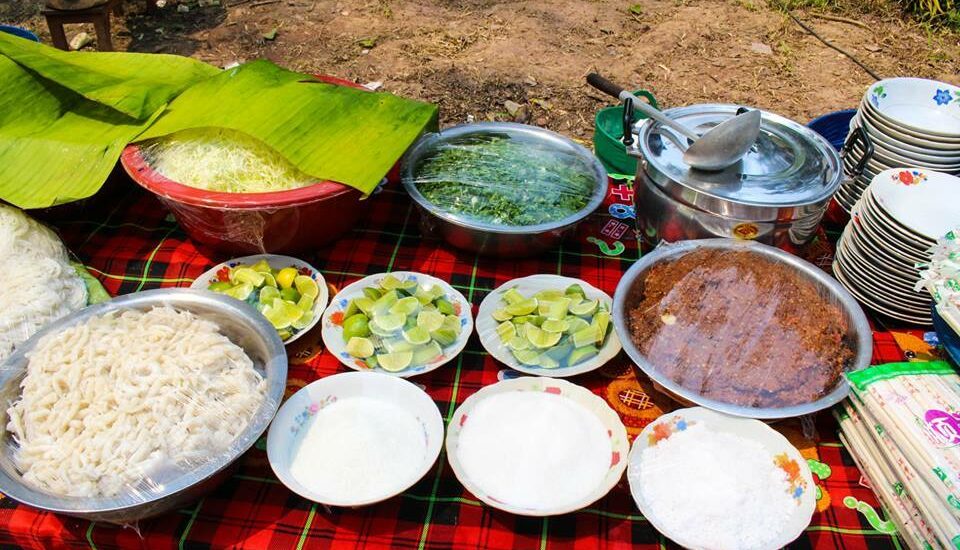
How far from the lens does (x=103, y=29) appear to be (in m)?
5.18

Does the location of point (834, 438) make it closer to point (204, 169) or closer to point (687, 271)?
point (687, 271)

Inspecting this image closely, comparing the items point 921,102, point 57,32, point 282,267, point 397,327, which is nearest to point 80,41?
point 57,32

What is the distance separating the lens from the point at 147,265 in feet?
7.52

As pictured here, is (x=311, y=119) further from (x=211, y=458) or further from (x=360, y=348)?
(x=211, y=458)

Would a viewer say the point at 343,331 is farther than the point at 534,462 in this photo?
Yes

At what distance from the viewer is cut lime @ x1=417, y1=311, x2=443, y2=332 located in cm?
189

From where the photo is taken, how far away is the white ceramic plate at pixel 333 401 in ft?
4.91

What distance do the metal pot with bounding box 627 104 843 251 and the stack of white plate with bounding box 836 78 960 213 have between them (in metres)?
0.18

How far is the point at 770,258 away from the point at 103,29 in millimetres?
5479

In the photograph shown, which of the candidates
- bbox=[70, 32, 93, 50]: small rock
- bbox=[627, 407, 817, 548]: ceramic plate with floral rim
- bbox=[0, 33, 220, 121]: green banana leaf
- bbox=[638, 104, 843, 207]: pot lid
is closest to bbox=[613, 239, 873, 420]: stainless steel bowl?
bbox=[627, 407, 817, 548]: ceramic plate with floral rim

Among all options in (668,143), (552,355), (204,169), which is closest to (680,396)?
(552,355)

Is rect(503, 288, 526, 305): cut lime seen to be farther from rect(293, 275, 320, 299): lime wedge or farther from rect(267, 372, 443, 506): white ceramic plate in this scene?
rect(293, 275, 320, 299): lime wedge

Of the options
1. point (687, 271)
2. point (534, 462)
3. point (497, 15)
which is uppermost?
point (687, 271)

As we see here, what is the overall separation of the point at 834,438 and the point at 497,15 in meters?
5.54
